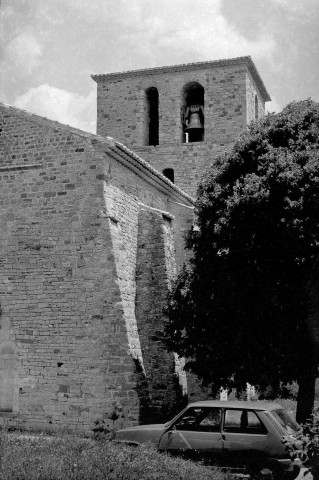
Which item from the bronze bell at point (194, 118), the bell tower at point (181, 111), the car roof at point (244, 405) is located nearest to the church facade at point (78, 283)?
the car roof at point (244, 405)

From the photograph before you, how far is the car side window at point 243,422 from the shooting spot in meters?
8.54

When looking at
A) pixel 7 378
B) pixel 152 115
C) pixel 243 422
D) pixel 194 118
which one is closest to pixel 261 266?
pixel 243 422

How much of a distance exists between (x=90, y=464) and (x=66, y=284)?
19.9 ft

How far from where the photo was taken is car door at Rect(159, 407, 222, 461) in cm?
863

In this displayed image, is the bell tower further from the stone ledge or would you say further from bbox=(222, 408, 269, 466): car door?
bbox=(222, 408, 269, 466): car door

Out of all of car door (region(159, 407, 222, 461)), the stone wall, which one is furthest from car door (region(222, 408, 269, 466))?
the stone wall

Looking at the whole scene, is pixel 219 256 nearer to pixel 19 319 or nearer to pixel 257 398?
pixel 19 319

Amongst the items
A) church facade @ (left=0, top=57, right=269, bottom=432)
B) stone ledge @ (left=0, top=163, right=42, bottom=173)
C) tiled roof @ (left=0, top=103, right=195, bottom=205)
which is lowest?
church facade @ (left=0, top=57, right=269, bottom=432)

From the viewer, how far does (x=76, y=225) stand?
1312 cm

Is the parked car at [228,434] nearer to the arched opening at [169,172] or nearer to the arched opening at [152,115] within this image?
the arched opening at [169,172]

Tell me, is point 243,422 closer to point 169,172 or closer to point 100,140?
point 100,140

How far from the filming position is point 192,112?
23531mm

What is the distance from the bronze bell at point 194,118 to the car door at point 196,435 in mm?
15665

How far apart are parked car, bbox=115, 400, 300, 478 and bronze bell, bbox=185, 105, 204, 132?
15.6 m
